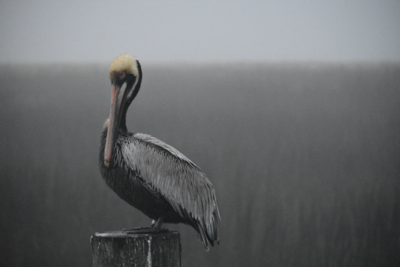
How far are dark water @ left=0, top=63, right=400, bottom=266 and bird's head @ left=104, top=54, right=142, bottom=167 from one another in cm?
136

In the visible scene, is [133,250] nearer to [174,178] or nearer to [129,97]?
[174,178]

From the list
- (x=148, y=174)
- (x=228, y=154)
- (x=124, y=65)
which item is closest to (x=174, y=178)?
(x=148, y=174)

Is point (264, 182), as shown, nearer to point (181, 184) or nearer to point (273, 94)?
point (273, 94)

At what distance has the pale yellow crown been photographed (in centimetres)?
188

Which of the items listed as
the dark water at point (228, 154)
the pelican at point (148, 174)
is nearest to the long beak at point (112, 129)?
the pelican at point (148, 174)

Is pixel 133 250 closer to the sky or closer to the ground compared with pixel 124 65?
closer to the ground

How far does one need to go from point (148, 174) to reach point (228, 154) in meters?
1.52

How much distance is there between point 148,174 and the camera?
1.86 meters

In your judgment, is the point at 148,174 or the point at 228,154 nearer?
the point at 148,174

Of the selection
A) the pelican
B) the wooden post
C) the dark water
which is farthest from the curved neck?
the dark water

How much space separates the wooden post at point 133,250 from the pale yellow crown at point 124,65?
63cm

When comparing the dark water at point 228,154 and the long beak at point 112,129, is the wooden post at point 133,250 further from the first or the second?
the dark water at point 228,154

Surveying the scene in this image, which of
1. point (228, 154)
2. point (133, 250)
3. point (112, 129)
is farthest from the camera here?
point (228, 154)

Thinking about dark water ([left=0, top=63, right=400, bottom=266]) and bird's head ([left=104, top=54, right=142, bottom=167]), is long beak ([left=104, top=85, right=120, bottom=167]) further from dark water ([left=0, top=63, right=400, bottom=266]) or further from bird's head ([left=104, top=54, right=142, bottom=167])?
dark water ([left=0, top=63, right=400, bottom=266])
